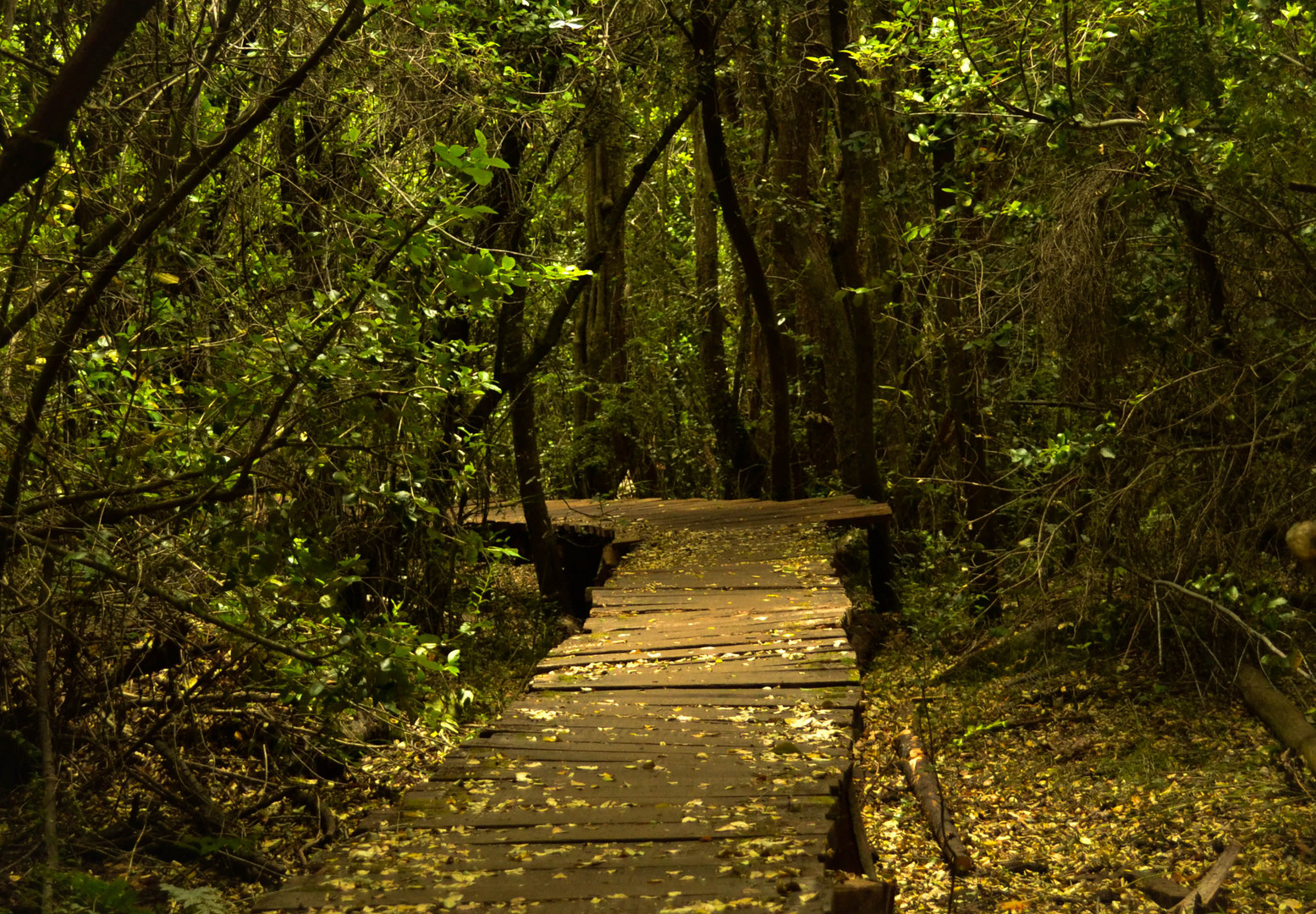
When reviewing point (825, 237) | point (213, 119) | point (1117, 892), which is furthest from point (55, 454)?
point (825, 237)

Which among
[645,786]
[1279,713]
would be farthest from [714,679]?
[1279,713]

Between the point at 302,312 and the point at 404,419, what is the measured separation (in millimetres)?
884

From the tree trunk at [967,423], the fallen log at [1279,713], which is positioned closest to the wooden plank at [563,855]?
the fallen log at [1279,713]

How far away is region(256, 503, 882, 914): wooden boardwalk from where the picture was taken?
3.52 m

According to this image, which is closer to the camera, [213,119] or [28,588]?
[28,588]

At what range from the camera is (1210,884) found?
5.07 meters

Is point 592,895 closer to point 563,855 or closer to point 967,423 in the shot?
point 563,855

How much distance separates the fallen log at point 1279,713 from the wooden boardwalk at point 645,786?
2.26 meters

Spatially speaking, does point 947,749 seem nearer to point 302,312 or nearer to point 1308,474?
point 1308,474

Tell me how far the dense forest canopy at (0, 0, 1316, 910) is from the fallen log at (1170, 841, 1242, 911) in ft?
3.63

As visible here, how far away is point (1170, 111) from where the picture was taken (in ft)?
19.3

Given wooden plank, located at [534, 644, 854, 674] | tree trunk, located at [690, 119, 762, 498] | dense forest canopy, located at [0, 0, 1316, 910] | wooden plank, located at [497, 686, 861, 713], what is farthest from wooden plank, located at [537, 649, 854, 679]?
tree trunk, located at [690, 119, 762, 498]

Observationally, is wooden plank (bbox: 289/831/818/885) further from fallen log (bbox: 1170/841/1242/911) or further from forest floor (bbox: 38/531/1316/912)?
fallen log (bbox: 1170/841/1242/911)

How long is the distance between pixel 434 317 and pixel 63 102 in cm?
147
